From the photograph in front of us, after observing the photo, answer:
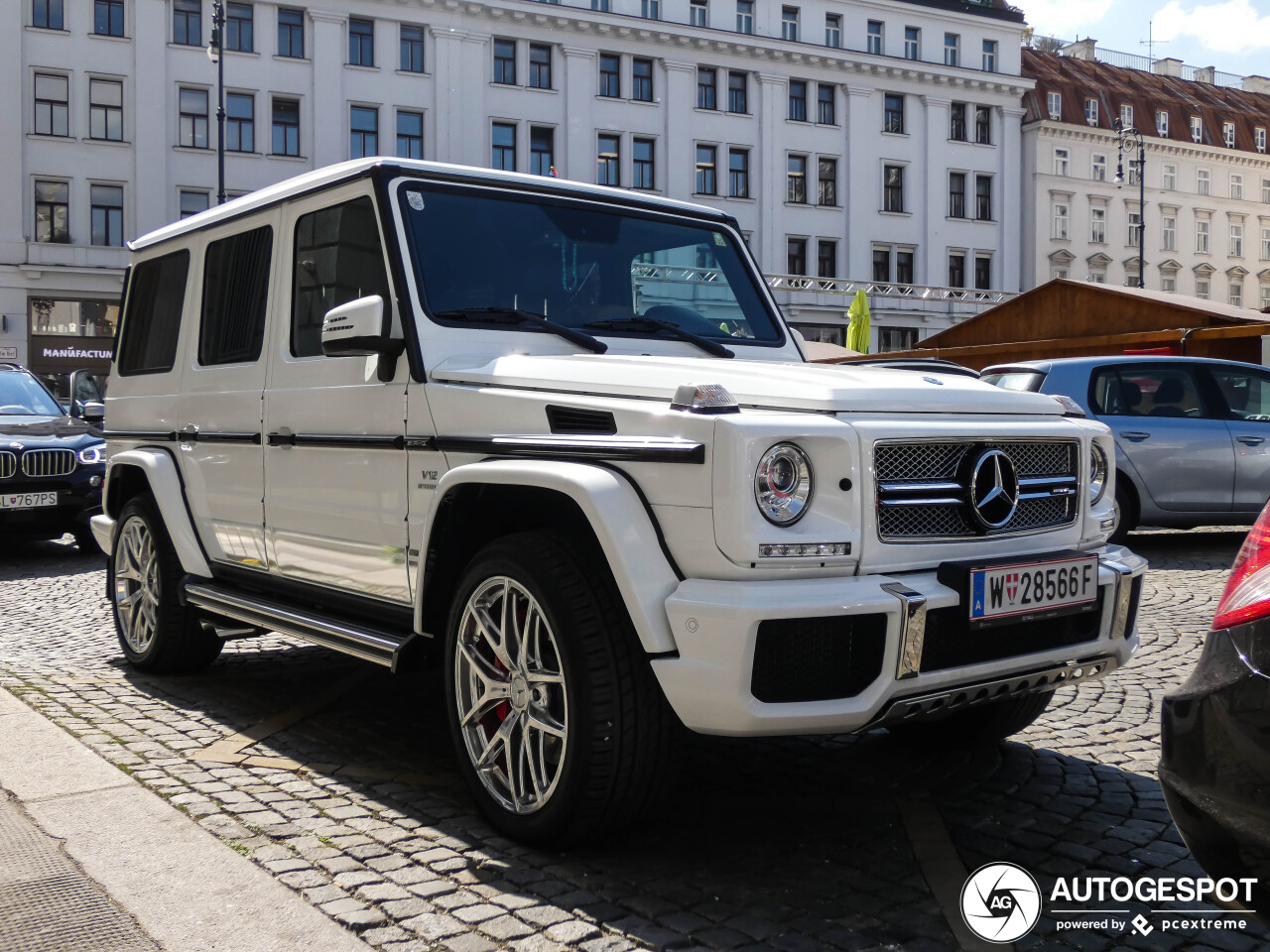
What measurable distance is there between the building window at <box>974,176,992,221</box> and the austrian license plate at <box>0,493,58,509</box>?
4918 cm

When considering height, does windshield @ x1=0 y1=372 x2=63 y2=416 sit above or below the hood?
above

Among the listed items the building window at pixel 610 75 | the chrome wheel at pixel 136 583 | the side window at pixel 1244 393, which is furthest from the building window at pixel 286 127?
the chrome wheel at pixel 136 583

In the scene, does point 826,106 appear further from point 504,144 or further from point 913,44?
point 504,144

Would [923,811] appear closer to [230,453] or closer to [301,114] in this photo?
[230,453]

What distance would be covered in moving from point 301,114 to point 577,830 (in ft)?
136

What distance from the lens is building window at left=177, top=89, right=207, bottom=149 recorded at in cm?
4003

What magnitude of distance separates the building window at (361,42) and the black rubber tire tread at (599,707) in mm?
42114

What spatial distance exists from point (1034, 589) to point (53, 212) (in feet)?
134

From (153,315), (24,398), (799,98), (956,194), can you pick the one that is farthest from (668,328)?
(956,194)

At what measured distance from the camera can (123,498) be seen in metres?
6.67

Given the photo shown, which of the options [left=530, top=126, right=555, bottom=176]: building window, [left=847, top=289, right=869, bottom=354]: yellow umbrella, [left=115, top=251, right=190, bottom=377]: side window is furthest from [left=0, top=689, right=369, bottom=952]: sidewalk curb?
[left=530, top=126, right=555, bottom=176]: building window

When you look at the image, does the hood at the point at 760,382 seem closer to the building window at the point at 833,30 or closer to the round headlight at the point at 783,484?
the round headlight at the point at 783,484

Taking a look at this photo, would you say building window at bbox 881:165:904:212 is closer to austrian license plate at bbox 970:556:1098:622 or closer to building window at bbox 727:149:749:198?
building window at bbox 727:149:749:198

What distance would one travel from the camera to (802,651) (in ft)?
10.4
